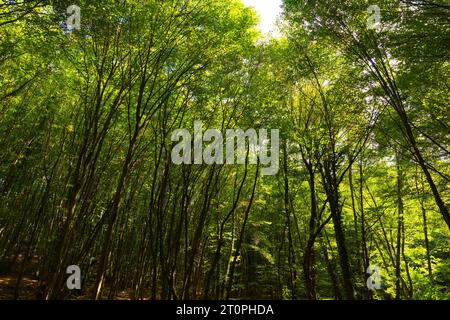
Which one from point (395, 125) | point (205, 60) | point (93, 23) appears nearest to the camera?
point (93, 23)

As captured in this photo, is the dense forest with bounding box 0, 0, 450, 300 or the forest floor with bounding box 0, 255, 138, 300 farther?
the forest floor with bounding box 0, 255, 138, 300

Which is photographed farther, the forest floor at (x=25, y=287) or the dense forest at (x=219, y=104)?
the forest floor at (x=25, y=287)

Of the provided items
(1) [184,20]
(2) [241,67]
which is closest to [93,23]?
(1) [184,20]

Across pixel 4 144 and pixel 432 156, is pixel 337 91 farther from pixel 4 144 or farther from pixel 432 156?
pixel 4 144

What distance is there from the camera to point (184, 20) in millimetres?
7598

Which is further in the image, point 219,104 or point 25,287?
point 25,287

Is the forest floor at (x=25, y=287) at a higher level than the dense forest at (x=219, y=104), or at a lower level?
lower

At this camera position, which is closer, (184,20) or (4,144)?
(184,20)

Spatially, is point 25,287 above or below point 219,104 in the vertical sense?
below

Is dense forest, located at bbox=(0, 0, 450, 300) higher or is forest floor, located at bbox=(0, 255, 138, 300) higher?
dense forest, located at bbox=(0, 0, 450, 300)
